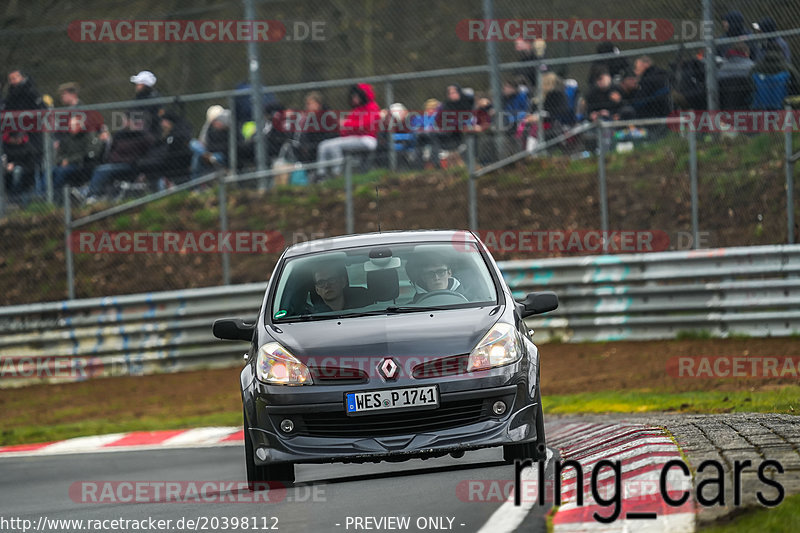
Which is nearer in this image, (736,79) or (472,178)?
(736,79)

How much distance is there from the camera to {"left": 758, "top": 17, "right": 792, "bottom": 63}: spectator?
52.4 feet

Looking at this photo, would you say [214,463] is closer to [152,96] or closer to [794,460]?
[794,460]

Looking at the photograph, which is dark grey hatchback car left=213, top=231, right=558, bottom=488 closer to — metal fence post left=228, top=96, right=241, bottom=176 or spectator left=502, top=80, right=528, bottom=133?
spectator left=502, top=80, right=528, bottom=133

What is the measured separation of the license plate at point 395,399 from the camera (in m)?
7.90

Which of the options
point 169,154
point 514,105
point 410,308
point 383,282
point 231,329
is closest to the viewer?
point 410,308

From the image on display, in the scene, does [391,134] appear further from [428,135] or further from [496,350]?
[496,350]

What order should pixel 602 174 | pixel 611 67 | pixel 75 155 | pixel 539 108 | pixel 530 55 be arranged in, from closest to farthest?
pixel 602 174 → pixel 611 67 → pixel 539 108 → pixel 530 55 → pixel 75 155

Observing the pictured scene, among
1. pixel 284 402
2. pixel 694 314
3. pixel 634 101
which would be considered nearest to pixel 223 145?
pixel 634 101

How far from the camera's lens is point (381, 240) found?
31.1ft

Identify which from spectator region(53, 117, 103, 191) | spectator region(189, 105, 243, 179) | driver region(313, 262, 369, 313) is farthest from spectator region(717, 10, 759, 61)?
spectator region(53, 117, 103, 191)

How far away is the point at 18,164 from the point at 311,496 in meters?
13.3

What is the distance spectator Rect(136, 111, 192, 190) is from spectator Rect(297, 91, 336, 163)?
1684 mm

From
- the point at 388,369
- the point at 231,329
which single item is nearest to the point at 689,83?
the point at 231,329

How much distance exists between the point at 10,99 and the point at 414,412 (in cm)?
1400
